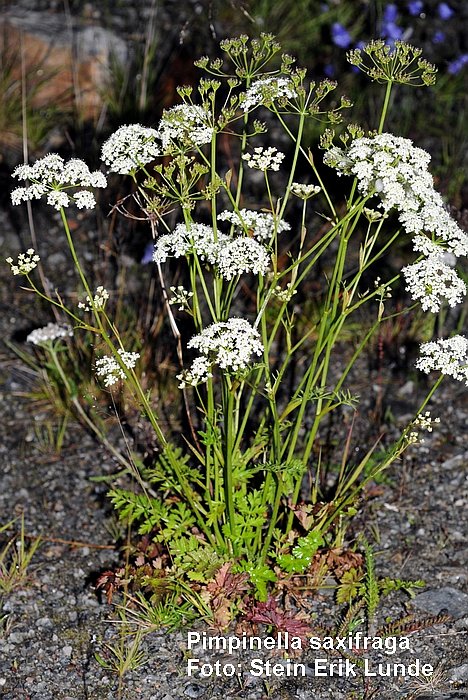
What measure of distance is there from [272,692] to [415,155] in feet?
5.56

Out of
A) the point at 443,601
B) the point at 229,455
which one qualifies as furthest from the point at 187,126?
the point at 443,601

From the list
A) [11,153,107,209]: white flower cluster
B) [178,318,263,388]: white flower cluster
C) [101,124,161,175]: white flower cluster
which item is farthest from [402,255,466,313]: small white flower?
[11,153,107,209]: white flower cluster

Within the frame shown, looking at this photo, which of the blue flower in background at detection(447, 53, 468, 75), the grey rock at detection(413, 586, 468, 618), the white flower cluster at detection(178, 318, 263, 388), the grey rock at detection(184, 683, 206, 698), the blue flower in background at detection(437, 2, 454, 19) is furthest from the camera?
the blue flower in background at detection(437, 2, 454, 19)

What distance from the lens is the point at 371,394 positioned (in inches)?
158

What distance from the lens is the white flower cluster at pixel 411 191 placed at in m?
2.38

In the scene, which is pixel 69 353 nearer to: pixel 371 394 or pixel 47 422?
pixel 47 422

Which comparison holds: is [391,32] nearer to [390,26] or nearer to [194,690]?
[390,26]

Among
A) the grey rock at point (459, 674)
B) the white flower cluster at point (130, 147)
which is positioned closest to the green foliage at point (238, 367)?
the white flower cluster at point (130, 147)

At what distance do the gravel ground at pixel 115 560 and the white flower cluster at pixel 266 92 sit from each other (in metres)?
1.72

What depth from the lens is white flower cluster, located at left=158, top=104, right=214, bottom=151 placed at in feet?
7.97

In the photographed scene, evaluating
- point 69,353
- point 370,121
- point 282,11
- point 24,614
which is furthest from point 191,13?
Result: point 24,614

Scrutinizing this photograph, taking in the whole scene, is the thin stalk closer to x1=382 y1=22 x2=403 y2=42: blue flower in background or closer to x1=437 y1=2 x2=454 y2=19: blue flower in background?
x1=382 y1=22 x2=403 y2=42: blue flower in background

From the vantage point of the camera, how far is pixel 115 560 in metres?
3.32

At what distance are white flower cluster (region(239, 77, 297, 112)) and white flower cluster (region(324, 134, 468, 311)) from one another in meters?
0.22
